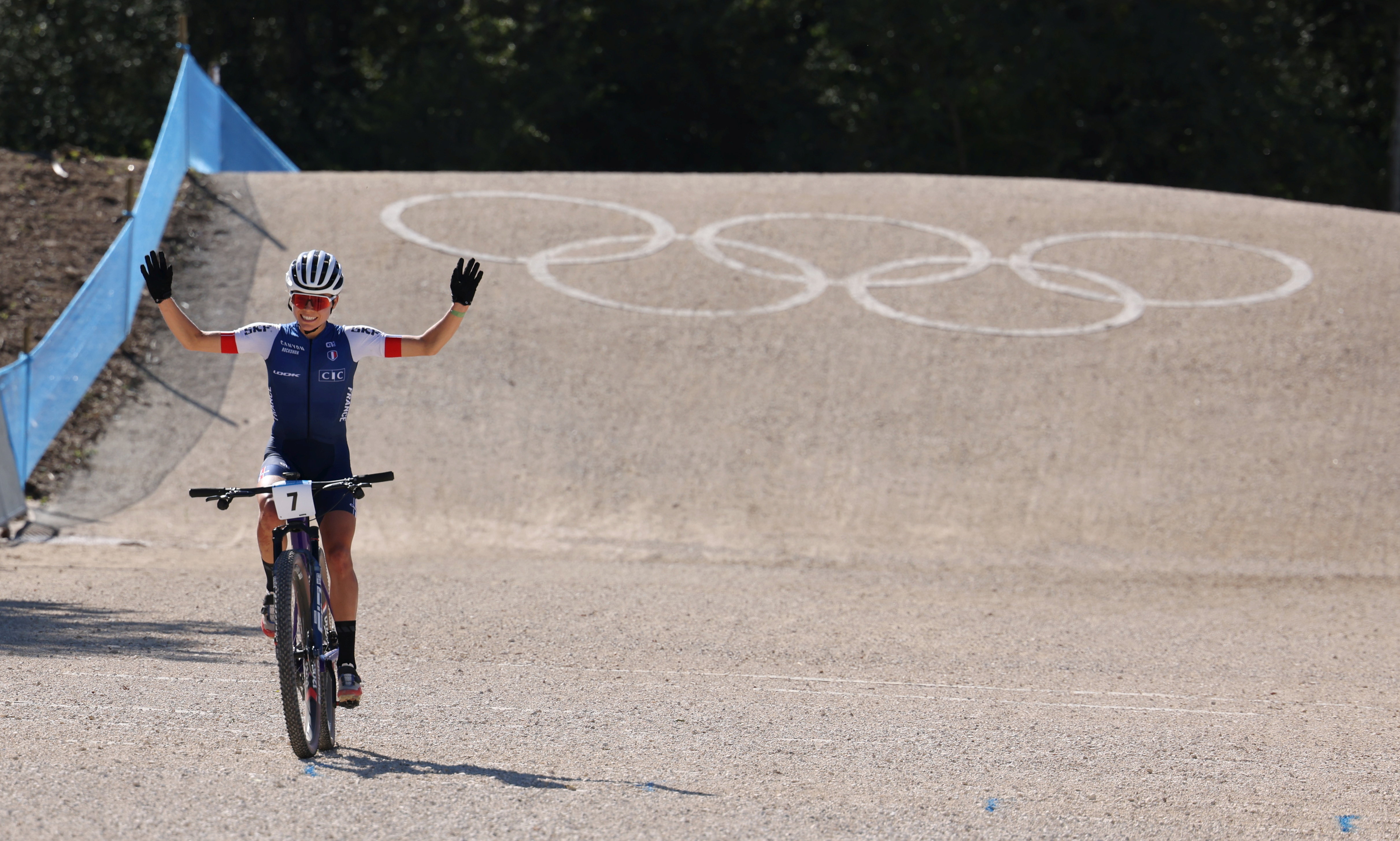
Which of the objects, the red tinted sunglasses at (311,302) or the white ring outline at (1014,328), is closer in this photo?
the red tinted sunglasses at (311,302)

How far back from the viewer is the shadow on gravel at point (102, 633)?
25.4 feet

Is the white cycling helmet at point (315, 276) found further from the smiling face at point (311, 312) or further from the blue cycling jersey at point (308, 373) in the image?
the blue cycling jersey at point (308, 373)


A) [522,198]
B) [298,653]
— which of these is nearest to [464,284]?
[298,653]

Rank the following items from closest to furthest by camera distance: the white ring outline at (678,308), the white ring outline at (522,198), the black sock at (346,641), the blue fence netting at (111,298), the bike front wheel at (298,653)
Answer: the bike front wheel at (298,653) → the black sock at (346,641) → the blue fence netting at (111,298) → the white ring outline at (678,308) → the white ring outline at (522,198)

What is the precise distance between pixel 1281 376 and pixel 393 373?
33.1ft

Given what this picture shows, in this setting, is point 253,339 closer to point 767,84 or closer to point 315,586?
point 315,586

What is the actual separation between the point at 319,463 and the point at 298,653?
3.09ft

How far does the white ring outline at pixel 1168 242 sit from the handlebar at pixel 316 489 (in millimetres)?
13243

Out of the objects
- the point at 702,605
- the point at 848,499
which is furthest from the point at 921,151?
the point at 702,605

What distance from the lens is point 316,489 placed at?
566 centimetres

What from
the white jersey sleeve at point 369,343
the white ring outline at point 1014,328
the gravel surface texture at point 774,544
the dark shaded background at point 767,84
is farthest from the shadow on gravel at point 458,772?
the dark shaded background at point 767,84

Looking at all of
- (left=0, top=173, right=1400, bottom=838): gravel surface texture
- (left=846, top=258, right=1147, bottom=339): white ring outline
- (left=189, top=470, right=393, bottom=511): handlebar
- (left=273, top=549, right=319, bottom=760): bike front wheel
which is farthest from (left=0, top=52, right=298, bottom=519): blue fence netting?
(left=846, top=258, right=1147, bottom=339): white ring outline

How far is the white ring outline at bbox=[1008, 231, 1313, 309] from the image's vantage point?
17.1 metres

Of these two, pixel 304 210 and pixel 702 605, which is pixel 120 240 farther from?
pixel 702 605
